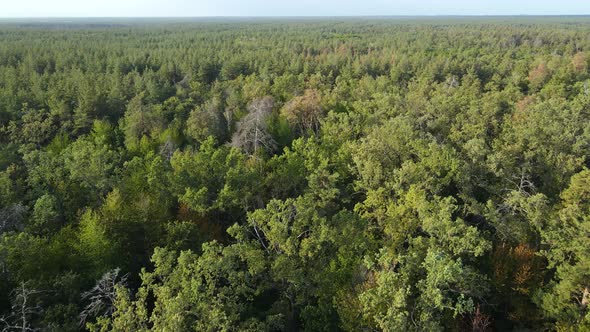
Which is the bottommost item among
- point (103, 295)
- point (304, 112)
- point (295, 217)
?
point (103, 295)

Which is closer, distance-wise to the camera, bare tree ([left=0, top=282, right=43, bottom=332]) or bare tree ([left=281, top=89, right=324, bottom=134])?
bare tree ([left=0, top=282, right=43, bottom=332])

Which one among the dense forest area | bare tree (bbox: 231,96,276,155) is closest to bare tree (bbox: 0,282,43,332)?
the dense forest area

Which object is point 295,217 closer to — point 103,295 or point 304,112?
point 103,295

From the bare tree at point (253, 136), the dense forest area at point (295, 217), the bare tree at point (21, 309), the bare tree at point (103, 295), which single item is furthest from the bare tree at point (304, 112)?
the bare tree at point (21, 309)

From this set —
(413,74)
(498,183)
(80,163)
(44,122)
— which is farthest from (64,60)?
(498,183)

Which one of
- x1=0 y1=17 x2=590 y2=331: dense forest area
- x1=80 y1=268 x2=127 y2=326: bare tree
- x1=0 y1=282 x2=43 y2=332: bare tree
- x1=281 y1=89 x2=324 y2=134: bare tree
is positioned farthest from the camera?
x1=281 y1=89 x2=324 y2=134: bare tree

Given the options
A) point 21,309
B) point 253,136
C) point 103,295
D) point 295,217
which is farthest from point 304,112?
point 21,309

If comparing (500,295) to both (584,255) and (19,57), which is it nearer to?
(584,255)

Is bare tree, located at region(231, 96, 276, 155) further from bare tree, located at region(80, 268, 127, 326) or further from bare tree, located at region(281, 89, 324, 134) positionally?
bare tree, located at region(80, 268, 127, 326)
